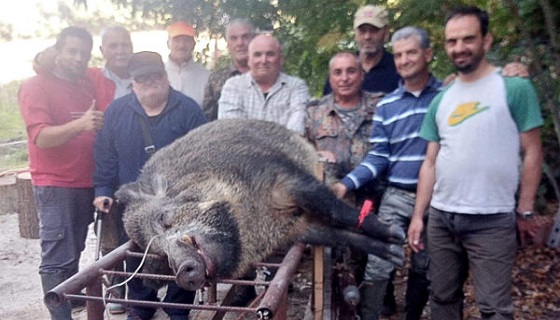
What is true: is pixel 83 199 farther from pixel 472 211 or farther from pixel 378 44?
pixel 472 211

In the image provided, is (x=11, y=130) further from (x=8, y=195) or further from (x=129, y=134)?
(x=129, y=134)

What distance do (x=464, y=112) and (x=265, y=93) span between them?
68.1 inches

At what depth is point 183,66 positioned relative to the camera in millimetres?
5809

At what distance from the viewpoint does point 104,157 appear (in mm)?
4645

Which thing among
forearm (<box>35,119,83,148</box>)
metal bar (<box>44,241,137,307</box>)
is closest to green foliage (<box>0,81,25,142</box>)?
forearm (<box>35,119,83,148</box>)

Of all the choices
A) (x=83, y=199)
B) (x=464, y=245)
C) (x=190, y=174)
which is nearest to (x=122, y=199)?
(x=190, y=174)

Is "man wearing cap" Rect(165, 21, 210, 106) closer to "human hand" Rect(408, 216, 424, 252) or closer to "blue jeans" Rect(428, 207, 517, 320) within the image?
"human hand" Rect(408, 216, 424, 252)

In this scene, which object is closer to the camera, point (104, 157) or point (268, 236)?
point (268, 236)

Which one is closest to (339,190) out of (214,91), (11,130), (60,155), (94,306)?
(94,306)

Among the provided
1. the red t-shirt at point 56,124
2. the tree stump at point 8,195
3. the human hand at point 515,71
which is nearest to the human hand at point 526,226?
the human hand at point 515,71

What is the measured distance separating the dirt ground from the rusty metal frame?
7.95 ft

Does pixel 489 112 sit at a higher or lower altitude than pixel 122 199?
higher

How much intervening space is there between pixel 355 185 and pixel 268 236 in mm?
759

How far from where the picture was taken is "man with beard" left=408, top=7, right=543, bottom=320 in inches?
134
